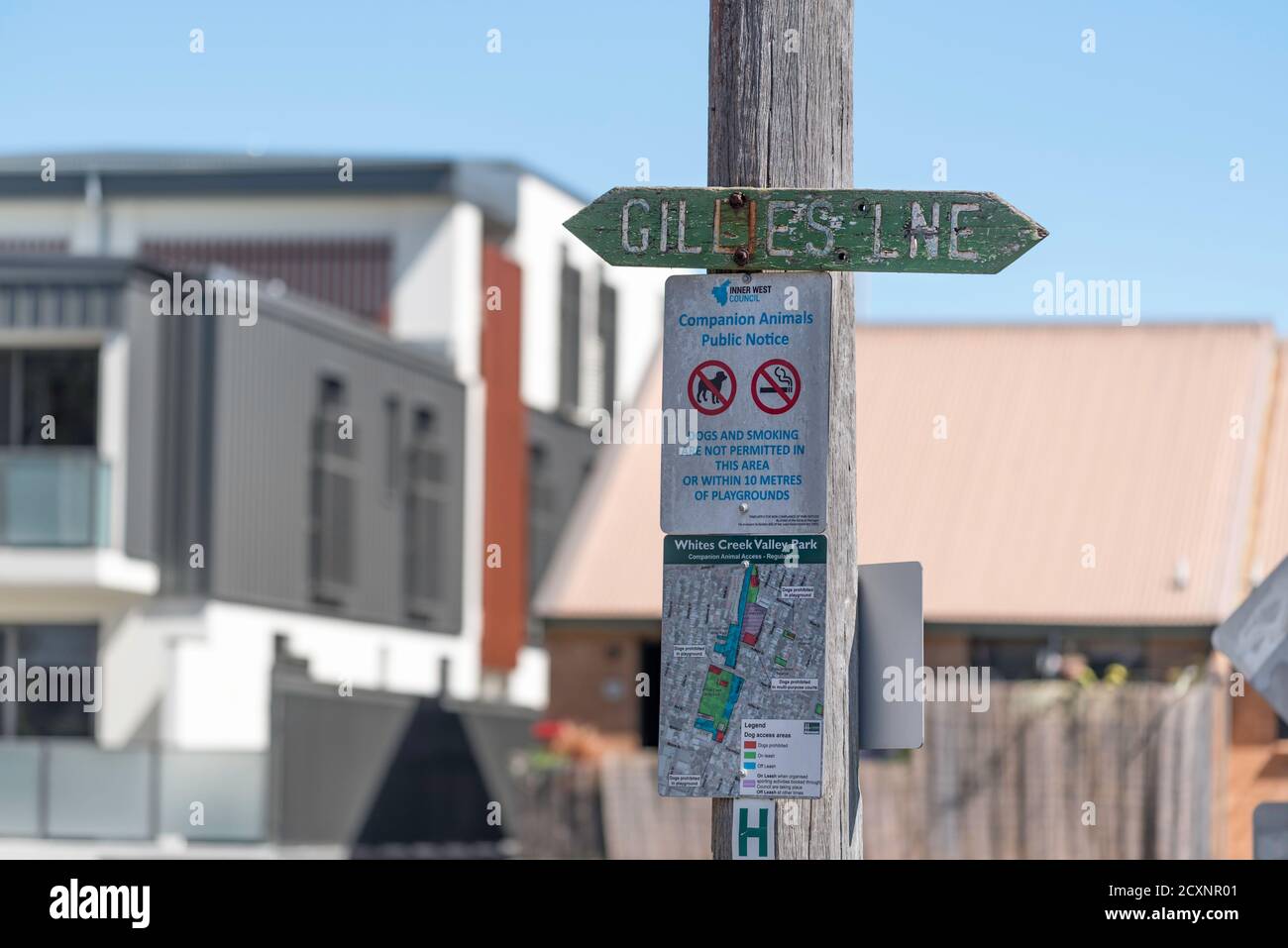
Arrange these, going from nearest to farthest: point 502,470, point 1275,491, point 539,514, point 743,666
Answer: point 743,666
point 1275,491
point 502,470
point 539,514

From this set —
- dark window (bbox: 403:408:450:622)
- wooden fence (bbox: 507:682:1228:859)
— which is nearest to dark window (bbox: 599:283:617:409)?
dark window (bbox: 403:408:450:622)

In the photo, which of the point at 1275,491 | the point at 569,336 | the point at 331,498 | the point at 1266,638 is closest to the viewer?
the point at 1266,638

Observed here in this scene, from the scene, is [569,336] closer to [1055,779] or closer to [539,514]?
[539,514]

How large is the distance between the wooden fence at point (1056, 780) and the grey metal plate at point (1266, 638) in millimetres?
15693

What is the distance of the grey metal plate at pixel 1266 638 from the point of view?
5879 millimetres

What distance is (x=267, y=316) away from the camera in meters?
28.6

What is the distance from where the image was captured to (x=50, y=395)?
27141 millimetres

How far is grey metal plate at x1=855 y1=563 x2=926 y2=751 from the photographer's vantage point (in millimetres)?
5605

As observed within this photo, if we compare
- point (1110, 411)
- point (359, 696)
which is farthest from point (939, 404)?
point (359, 696)

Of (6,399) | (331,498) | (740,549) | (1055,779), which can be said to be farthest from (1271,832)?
(331,498)

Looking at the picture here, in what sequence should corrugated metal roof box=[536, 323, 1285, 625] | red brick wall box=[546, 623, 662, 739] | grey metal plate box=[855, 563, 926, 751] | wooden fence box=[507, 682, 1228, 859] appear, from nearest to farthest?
1. grey metal plate box=[855, 563, 926, 751]
2. wooden fence box=[507, 682, 1228, 859]
3. corrugated metal roof box=[536, 323, 1285, 625]
4. red brick wall box=[546, 623, 662, 739]

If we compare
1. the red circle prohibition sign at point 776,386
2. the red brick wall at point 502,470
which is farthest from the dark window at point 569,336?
the red circle prohibition sign at point 776,386

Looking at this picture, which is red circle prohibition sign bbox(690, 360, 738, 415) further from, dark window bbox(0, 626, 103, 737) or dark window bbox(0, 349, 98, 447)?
dark window bbox(0, 626, 103, 737)

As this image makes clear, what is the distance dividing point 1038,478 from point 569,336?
13293mm
